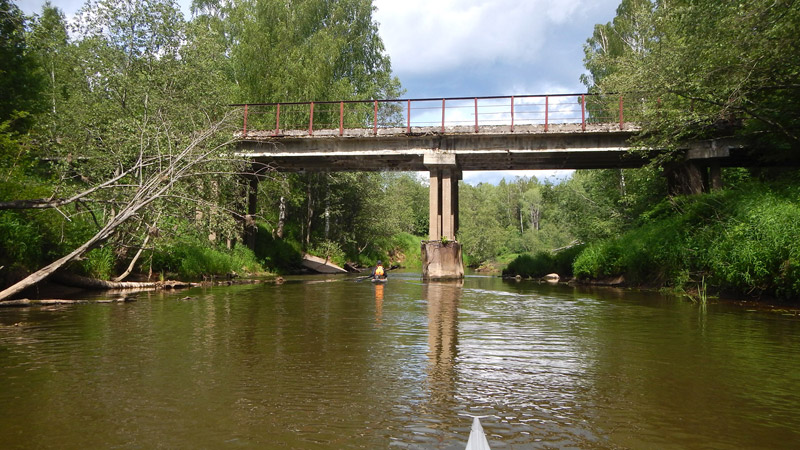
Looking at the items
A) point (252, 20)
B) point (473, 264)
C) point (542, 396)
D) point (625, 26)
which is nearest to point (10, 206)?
point (542, 396)

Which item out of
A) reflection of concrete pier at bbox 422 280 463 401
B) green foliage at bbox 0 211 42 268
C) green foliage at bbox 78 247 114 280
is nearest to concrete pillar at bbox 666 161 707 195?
reflection of concrete pier at bbox 422 280 463 401

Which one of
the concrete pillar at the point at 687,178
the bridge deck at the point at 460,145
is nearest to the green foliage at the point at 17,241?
the bridge deck at the point at 460,145

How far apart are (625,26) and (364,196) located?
72.3 feet

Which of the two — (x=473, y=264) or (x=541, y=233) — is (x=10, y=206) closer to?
(x=473, y=264)

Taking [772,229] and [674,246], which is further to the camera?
[674,246]

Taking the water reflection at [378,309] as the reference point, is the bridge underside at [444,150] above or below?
above

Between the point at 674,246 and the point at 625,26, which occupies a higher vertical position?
the point at 625,26

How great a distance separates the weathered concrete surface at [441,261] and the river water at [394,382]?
1379 centimetres

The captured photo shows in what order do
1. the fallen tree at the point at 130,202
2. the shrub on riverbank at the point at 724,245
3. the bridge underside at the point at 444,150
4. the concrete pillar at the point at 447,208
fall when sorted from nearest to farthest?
the fallen tree at the point at 130,202 < the shrub on riverbank at the point at 724,245 < the bridge underside at the point at 444,150 < the concrete pillar at the point at 447,208

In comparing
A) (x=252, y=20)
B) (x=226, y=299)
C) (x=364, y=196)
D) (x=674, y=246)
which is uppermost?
(x=252, y=20)

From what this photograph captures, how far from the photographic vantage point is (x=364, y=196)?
3734 centimetres

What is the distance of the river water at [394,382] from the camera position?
3.53 meters

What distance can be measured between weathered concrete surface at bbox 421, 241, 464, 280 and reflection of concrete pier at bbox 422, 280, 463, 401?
10.5m

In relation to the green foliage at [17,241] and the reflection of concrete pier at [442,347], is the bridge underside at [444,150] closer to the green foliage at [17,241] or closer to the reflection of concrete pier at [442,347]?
the green foliage at [17,241]
